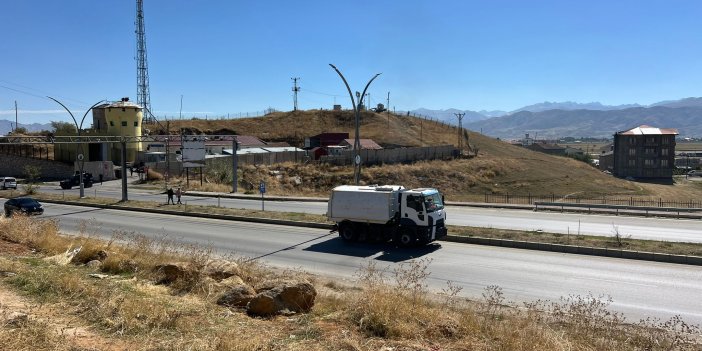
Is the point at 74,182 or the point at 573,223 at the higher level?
the point at 74,182

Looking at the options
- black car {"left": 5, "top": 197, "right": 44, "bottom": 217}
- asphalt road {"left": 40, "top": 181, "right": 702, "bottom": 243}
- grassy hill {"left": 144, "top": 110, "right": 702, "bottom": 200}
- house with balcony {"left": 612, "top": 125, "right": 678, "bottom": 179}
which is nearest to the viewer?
asphalt road {"left": 40, "top": 181, "right": 702, "bottom": 243}

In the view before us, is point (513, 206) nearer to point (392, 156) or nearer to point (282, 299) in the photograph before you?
point (282, 299)

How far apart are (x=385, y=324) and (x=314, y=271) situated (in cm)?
723

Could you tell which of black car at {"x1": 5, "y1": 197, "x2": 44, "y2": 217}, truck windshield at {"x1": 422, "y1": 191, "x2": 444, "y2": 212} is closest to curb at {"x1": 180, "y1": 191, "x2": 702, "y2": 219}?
black car at {"x1": 5, "y1": 197, "x2": 44, "y2": 217}

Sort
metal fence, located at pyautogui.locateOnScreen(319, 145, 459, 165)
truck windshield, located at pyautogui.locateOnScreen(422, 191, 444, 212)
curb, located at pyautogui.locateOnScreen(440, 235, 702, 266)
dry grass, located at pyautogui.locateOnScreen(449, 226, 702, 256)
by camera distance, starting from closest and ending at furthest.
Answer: curb, located at pyautogui.locateOnScreen(440, 235, 702, 266), dry grass, located at pyautogui.locateOnScreen(449, 226, 702, 256), truck windshield, located at pyautogui.locateOnScreen(422, 191, 444, 212), metal fence, located at pyautogui.locateOnScreen(319, 145, 459, 165)

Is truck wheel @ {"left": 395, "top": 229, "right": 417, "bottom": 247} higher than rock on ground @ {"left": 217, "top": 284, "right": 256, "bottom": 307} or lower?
lower


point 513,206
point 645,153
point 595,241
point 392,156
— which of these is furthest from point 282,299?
point 645,153

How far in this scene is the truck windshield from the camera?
61.1 ft

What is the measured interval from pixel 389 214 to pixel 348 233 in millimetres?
1938

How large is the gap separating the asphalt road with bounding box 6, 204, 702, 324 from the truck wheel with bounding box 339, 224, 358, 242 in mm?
334

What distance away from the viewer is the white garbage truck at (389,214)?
18391mm

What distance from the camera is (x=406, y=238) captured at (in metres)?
18.4

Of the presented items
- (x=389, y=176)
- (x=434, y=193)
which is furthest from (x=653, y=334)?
(x=389, y=176)

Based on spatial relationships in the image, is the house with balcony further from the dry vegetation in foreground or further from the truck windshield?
the dry vegetation in foreground
